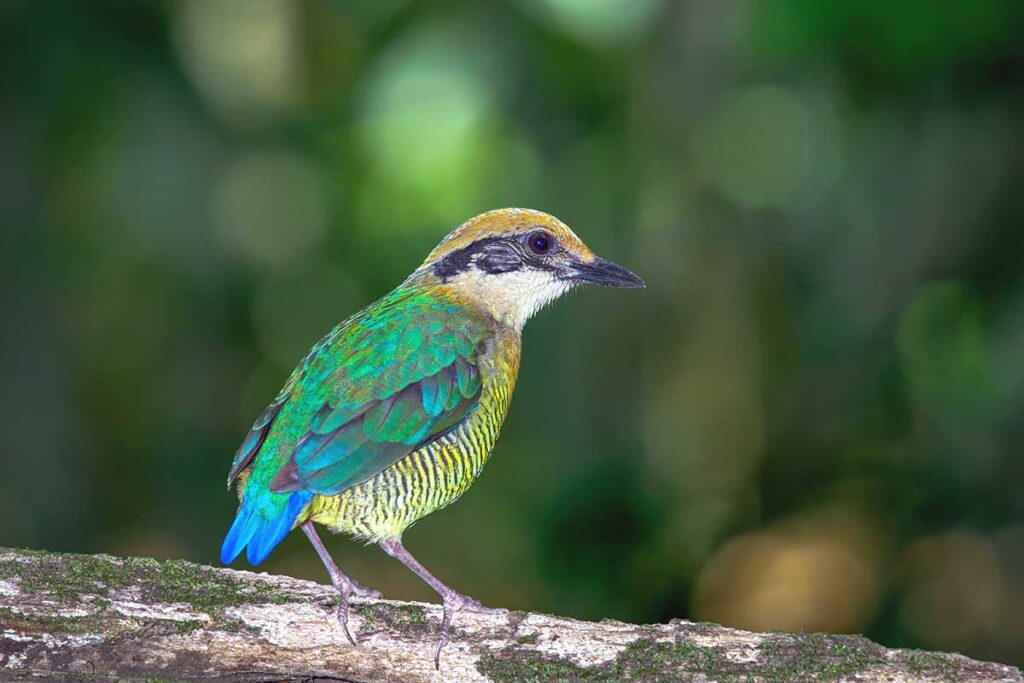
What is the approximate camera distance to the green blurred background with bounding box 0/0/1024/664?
8438mm

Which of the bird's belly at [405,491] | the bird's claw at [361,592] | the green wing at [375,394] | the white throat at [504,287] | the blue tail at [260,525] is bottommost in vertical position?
the bird's claw at [361,592]

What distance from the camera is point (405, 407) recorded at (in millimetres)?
4883

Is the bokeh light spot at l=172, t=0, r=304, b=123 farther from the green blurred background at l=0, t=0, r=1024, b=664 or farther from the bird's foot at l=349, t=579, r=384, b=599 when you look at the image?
the bird's foot at l=349, t=579, r=384, b=599

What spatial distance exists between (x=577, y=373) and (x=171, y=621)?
14.7ft

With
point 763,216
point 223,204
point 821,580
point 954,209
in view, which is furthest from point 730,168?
point 223,204

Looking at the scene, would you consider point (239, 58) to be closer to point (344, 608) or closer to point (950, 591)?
point (344, 608)

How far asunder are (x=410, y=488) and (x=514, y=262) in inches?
45.6

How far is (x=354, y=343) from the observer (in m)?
5.03

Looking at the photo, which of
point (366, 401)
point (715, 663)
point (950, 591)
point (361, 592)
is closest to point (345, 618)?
point (361, 592)

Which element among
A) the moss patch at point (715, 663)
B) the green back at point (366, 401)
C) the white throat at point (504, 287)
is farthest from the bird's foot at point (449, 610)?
the white throat at point (504, 287)

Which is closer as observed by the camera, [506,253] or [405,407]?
[405,407]

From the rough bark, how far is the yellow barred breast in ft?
0.95

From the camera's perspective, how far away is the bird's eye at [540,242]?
552 cm

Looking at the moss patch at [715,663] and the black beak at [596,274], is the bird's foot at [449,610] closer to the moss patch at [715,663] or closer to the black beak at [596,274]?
the moss patch at [715,663]
